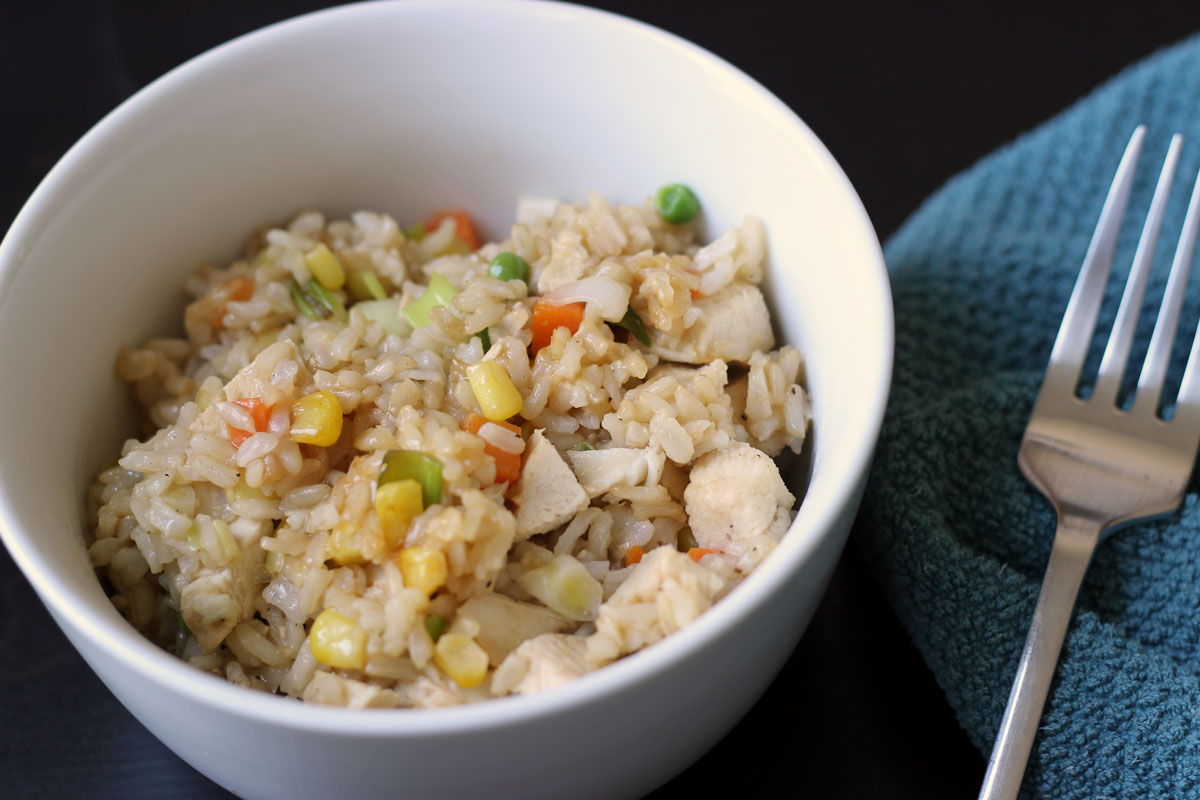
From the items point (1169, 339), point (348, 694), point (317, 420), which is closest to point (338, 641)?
point (348, 694)

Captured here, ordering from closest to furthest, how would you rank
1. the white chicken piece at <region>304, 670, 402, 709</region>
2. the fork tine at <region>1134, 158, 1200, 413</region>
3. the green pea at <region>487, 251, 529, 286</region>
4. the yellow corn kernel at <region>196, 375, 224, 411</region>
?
the white chicken piece at <region>304, 670, 402, 709</region>
the yellow corn kernel at <region>196, 375, 224, 411</region>
the green pea at <region>487, 251, 529, 286</region>
the fork tine at <region>1134, 158, 1200, 413</region>

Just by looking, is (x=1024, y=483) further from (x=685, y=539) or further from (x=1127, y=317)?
(x=685, y=539)

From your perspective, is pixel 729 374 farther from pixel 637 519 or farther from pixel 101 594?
pixel 101 594

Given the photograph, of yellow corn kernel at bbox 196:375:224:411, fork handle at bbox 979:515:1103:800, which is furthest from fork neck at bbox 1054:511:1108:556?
yellow corn kernel at bbox 196:375:224:411

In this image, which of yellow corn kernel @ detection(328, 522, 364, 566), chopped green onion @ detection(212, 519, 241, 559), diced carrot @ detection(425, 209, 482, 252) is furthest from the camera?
diced carrot @ detection(425, 209, 482, 252)

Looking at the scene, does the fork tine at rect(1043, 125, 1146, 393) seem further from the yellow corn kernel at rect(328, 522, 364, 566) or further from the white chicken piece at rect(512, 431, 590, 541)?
the yellow corn kernel at rect(328, 522, 364, 566)

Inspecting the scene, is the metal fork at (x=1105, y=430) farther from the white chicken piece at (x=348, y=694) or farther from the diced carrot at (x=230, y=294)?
the diced carrot at (x=230, y=294)

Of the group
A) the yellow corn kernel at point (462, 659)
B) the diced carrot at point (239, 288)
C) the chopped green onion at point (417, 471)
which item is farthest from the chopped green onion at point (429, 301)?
the yellow corn kernel at point (462, 659)
